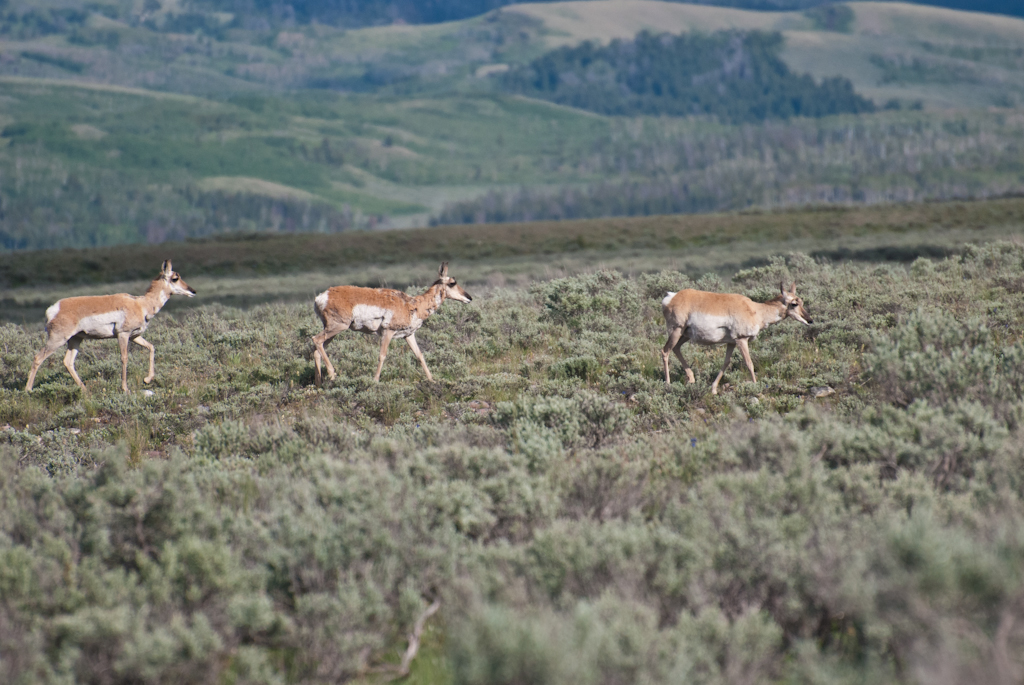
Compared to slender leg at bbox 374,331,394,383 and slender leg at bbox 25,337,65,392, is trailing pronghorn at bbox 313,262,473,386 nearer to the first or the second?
slender leg at bbox 374,331,394,383

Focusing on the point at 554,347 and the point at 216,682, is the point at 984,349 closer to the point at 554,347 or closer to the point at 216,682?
the point at 554,347

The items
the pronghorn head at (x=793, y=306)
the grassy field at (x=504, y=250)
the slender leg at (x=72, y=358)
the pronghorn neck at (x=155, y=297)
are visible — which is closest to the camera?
the pronghorn head at (x=793, y=306)

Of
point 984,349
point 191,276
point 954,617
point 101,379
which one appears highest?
point 984,349

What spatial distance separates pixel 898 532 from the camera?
16.9 feet

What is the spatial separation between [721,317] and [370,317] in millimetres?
5064

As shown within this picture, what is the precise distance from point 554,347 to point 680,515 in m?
8.23

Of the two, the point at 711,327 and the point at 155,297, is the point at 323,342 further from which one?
the point at 711,327

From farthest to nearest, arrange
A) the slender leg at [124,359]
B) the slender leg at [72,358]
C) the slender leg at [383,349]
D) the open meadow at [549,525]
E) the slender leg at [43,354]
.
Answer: the slender leg at [72,358] → the slender leg at [43,354] → the slender leg at [124,359] → the slender leg at [383,349] → the open meadow at [549,525]

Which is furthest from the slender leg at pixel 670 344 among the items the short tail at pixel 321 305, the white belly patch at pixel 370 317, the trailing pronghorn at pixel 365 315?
the short tail at pixel 321 305

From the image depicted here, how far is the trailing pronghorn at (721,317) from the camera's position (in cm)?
1120

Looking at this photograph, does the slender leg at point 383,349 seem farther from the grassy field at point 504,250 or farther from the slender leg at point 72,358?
the grassy field at point 504,250

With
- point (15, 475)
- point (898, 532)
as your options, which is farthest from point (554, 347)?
point (898, 532)

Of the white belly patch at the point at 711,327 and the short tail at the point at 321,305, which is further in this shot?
the short tail at the point at 321,305

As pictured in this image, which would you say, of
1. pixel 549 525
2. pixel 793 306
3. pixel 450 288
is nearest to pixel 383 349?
pixel 450 288
